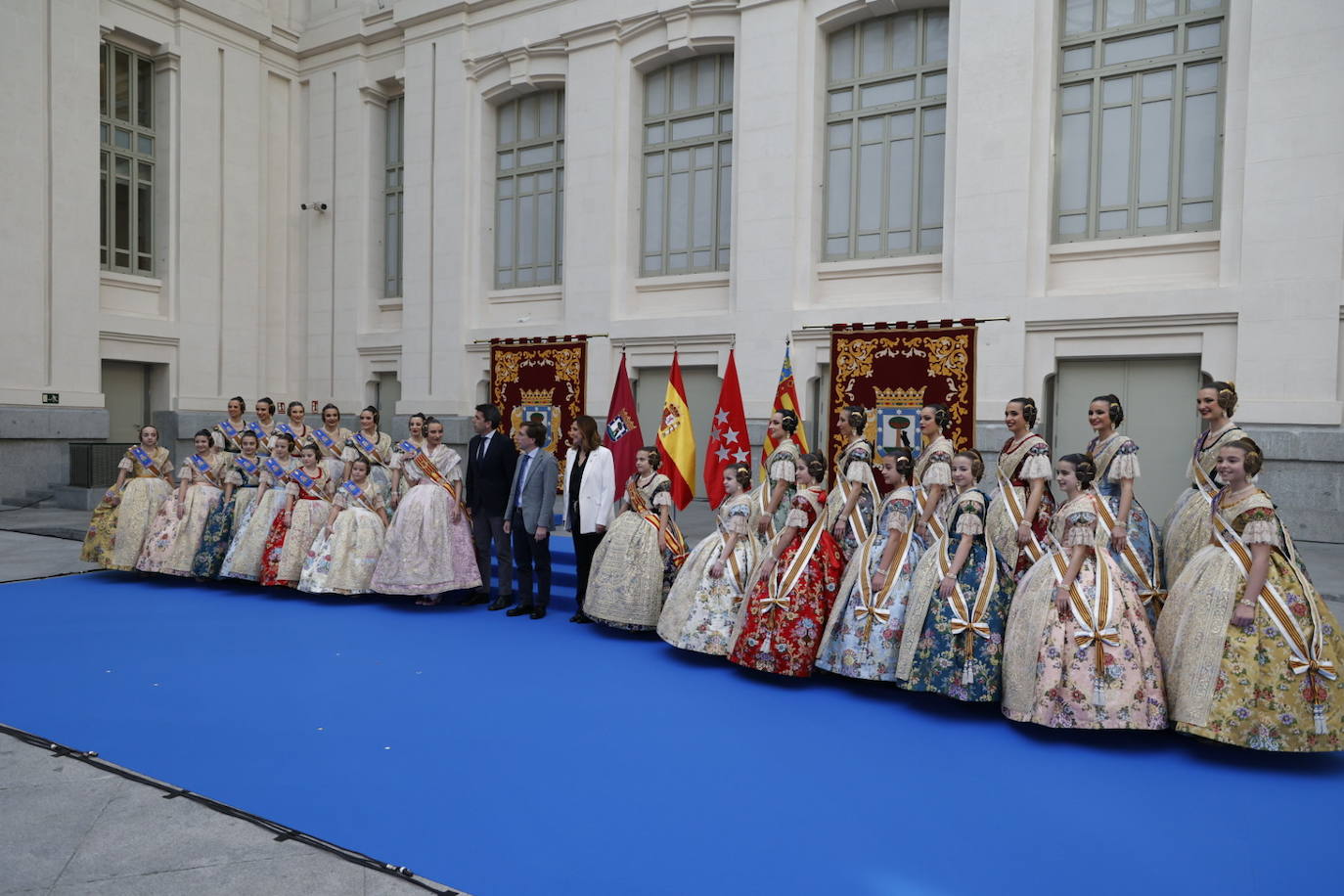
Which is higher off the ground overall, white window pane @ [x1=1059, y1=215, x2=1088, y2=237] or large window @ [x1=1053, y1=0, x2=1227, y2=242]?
large window @ [x1=1053, y1=0, x2=1227, y2=242]

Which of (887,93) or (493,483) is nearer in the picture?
(493,483)

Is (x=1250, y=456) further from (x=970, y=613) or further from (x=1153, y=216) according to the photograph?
(x=1153, y=216)

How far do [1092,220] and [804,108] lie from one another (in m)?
3.79

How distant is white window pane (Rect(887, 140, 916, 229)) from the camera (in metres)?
11.4

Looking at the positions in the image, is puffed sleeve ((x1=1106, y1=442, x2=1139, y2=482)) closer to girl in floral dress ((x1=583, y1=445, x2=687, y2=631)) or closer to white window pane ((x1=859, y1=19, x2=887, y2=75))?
girl in floral dress ((x1=583, y1=445, x2=687, y2=631))

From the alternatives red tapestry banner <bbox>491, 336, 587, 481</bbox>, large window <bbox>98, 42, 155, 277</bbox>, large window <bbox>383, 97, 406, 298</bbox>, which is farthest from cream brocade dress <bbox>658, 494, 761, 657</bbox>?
large window <bbox>98, 42, 155, 277</bbox>

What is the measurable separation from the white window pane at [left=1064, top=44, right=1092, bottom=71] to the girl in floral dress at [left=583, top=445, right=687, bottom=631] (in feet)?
24.3

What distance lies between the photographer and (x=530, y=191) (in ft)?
47.3

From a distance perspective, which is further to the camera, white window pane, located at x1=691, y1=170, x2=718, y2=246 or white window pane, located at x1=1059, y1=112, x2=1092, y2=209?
white window pane, located at x1=691, y1=170, x2=718, y2=246

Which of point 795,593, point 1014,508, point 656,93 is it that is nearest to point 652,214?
point 656,93

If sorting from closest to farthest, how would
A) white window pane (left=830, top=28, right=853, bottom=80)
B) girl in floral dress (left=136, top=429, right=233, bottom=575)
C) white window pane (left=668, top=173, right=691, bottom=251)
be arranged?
girl in floral dress (left=136, top=429, right=233, bottom=575) < white window pane (left=830, top=28, right=853, bottom=80) < white window pane (left=668, top=173, right=691, bottom=251)

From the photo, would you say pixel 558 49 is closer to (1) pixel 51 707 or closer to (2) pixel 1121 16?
(2) pixel 1121 16

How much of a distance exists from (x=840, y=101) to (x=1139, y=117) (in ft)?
11.7

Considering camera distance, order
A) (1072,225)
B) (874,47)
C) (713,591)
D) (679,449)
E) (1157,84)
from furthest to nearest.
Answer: (874,47)
(1072,225)
(1157,84)
(679,449)
(713,591)
